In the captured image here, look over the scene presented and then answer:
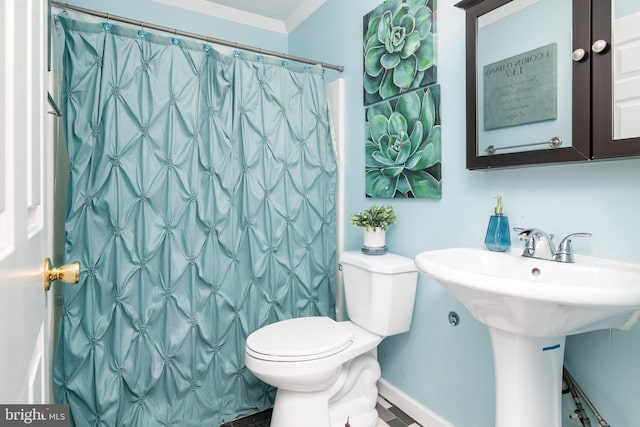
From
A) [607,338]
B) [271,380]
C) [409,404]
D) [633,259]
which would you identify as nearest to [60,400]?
[271,380]

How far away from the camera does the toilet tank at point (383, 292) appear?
1648 millimetres

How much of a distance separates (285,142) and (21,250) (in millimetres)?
1630

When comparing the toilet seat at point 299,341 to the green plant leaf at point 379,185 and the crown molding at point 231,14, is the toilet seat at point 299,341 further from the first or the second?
the crown molding at point 231,14

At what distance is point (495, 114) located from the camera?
1330 millimetres

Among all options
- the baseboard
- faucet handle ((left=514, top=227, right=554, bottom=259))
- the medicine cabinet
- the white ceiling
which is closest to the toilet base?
the baseboard

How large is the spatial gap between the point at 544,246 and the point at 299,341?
999mm

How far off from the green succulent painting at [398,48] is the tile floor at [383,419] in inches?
64.1

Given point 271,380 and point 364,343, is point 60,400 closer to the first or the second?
point 271,380

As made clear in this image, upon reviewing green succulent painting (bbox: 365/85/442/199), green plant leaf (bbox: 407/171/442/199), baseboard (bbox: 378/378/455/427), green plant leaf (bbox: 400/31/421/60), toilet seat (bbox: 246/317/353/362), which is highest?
green plant leaf (bbox: 400/31/421/60)

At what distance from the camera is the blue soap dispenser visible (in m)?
1.30

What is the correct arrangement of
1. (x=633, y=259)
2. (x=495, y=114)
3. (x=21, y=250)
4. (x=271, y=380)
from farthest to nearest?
(x=271, y=380) < (x=495, y=114) < (x=633, y=259) < (x=21, y=250)

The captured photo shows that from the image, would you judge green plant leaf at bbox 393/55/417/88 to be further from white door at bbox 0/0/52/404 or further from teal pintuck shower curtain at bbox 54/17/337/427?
white door at bbox 0/0/52/404

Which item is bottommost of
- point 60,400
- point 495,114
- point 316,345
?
point 60,400

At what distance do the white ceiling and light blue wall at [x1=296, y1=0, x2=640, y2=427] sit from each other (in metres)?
0.21
